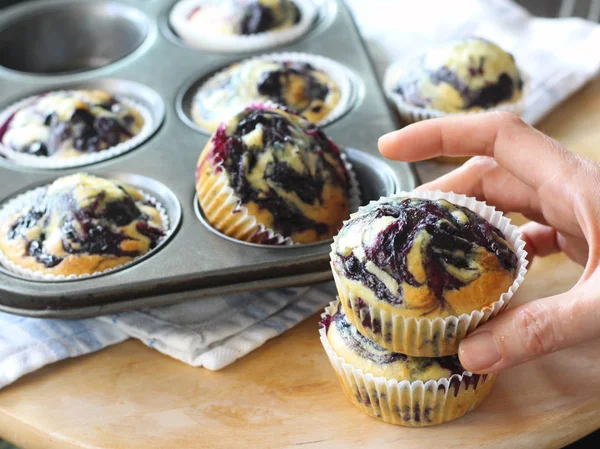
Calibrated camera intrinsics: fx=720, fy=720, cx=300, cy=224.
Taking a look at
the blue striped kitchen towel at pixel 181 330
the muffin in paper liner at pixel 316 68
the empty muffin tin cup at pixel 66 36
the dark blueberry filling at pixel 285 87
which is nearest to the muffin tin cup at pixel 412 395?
the blue striped kitchen towel at pixel 181 330

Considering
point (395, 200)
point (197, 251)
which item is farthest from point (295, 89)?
point (395, 200)

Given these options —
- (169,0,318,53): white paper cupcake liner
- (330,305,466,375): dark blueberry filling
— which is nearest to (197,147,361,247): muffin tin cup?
(330,305,466,375): dark blueberry filling

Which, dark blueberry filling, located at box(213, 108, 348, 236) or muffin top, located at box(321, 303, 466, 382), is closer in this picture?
muffin top, located at box(321, 303, 466, 382)

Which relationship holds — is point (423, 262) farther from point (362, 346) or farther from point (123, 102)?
point (123, 102)

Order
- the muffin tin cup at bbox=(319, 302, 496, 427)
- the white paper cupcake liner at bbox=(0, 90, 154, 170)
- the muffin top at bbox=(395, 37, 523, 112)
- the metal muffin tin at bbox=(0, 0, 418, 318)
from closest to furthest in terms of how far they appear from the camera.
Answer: the muffin tin cup at bbox=(319, 302, 496, 427) < the metal muffin tin at bbox=(0, 0, 418, 318) < the white paper cupcake liner at bbox=(0, 90, 154, 170) < the muffin top at bbox=(395, 37, 523, 112)

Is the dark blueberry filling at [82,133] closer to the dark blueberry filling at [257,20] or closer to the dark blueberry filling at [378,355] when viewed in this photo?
the dark blueberry filling at [257,20]

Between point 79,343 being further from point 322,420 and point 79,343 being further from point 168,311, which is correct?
point 322,420

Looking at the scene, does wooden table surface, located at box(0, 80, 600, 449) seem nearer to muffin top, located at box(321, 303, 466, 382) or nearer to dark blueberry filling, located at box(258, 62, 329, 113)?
muffin top, located at box(321, 303, 466, 382)
